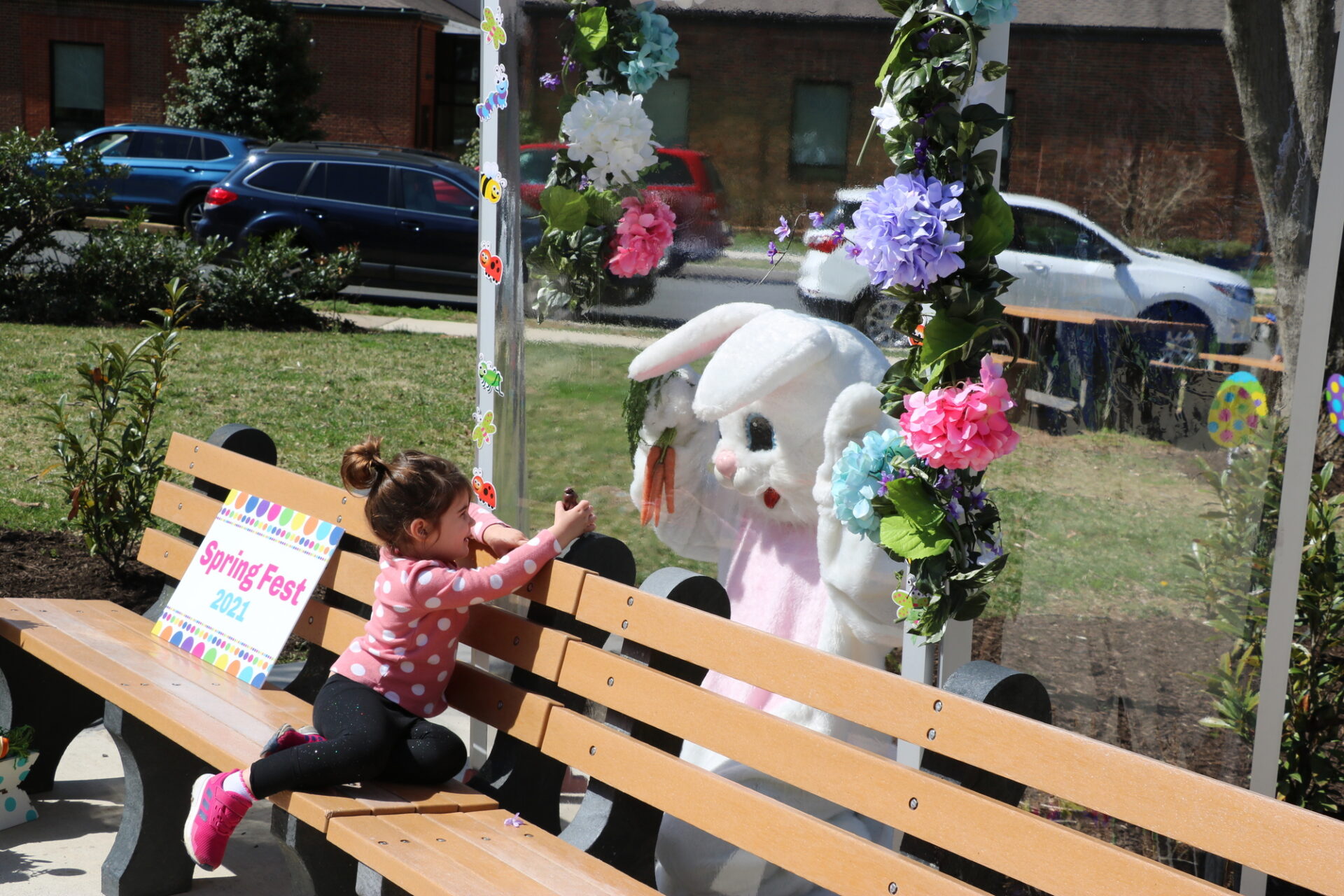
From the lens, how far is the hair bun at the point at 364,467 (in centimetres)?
283

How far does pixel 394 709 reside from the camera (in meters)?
2.80

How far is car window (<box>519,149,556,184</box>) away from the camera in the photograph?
3760mm

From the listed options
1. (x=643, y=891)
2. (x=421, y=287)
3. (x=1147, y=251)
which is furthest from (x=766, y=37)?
(x=421, y=287)

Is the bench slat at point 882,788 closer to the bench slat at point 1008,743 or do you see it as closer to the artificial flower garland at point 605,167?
the bench slat at point 1008,743

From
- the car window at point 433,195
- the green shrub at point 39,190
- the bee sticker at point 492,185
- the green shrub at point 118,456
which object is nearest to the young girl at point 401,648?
the bee sticker at point 492,185

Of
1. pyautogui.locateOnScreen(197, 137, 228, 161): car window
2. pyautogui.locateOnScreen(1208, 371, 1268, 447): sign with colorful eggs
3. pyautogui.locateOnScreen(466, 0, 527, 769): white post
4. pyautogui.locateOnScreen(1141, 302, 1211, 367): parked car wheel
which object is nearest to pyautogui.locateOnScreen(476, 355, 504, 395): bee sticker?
pyautogui.locateOnScreen(466, 0, 527, 769): white post

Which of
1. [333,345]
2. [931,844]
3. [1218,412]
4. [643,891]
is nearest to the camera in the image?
[931,844]

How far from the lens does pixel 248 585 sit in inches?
136

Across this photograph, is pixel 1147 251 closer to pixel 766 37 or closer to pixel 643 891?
pixel 766 37

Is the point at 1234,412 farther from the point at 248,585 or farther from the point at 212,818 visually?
the point at 248,585

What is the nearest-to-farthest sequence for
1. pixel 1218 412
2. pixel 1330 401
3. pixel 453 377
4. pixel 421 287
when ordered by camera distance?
pixel 1218 412 < pixel 1330 401 < pixel 453 377 < pixel 421 287

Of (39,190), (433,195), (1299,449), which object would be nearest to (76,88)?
(433,195)

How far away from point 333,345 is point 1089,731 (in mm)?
9499

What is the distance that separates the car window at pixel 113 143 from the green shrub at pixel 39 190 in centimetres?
696
